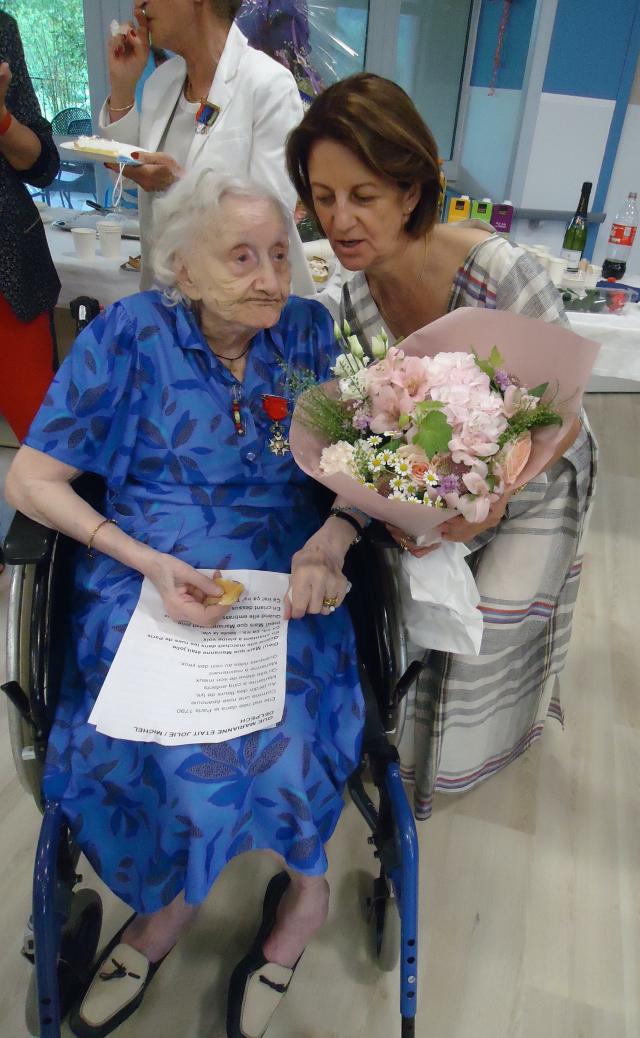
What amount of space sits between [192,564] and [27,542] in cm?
27

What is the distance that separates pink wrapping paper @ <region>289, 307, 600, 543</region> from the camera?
100 centimetres

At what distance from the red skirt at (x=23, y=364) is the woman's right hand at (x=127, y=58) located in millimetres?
650

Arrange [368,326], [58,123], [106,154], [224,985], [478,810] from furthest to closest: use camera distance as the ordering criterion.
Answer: [58,123]
[478,810]
[106,154]
[368,326]
[224,985]

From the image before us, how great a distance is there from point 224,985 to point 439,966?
1.36 ft

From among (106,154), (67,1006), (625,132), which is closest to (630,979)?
(67,1006)

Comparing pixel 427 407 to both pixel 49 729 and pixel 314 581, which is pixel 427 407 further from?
pixel 49 729

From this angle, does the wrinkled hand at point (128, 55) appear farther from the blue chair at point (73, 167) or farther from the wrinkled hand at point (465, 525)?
the blue chair at point (73, 167)

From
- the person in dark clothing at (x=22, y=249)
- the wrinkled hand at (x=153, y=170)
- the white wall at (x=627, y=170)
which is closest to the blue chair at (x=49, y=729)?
the wrinkled hand at (x=153, y=170)

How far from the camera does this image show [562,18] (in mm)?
3637

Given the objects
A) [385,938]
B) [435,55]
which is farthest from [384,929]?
[435,55]

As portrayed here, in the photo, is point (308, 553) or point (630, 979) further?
point (630, 979)

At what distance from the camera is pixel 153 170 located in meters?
1.59

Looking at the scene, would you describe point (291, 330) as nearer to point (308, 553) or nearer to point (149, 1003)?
point (308, 553)

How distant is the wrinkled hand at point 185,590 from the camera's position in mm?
1103
